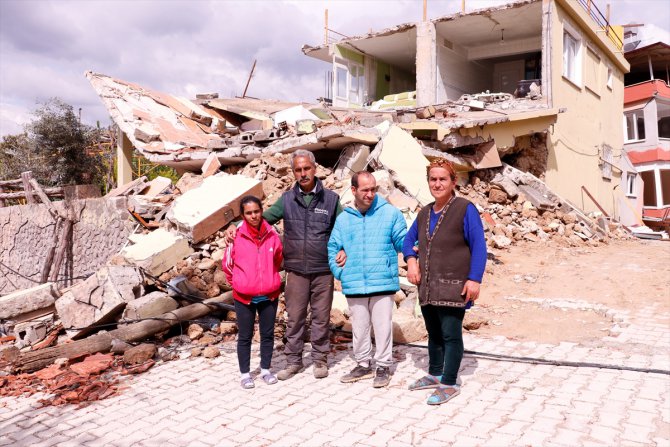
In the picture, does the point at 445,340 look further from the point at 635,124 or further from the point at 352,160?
the point at 635,124

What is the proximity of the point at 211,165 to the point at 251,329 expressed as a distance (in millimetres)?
6237

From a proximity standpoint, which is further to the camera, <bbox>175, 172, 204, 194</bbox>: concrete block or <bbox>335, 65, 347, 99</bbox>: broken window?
<bbox>335, 65, 347, 99</bbox>: broken window

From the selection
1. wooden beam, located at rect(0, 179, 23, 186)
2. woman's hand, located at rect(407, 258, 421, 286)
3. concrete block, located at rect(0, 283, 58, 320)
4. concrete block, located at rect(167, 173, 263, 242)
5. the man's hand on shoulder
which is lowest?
concrete block, located at rect(0, 283, 58, 320)

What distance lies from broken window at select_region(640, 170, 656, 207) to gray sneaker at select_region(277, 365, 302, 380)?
27.0 metres

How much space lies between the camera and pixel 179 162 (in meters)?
11.1

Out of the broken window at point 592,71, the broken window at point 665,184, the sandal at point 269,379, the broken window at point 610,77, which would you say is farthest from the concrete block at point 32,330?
the broken window at point 665,184

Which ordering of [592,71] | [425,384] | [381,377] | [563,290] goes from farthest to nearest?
[592,71] → [563,290] → [381,377] → [425,384]

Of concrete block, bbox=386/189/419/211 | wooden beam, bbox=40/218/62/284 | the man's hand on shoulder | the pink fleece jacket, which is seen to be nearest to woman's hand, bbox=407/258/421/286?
the man's hand on shoulder

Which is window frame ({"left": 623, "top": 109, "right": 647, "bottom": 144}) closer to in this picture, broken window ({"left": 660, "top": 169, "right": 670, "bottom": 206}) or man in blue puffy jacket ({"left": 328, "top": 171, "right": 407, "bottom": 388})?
broken window ({"left": 660, "top": 169, "right": 670, "bottom": 206})

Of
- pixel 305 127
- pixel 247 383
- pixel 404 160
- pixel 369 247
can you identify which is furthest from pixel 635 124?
pixel 247 383

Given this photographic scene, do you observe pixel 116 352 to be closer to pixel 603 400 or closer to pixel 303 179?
pixel 303 179

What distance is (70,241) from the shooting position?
30.9 feet

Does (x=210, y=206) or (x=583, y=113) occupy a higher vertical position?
(x=583, y=113)

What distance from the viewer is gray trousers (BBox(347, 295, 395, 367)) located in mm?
4039
